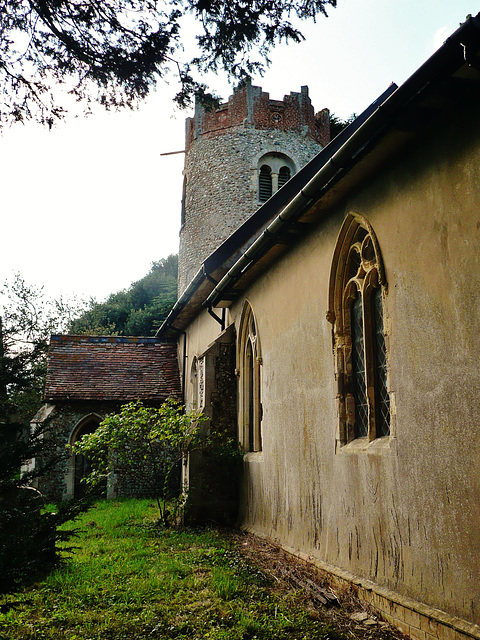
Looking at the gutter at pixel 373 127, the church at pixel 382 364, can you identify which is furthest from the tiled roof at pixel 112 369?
the gutter at pixel 373 127

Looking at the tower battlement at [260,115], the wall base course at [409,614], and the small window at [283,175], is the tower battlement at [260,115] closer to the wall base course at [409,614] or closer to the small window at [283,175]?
the small window at [283,175]

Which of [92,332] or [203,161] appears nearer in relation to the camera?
[203,161]

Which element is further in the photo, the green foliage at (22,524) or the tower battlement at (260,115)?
the tower battlement at (260,115)

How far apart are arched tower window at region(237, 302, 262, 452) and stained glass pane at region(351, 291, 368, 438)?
2.90 metres

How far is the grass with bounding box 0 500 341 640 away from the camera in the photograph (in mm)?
4246

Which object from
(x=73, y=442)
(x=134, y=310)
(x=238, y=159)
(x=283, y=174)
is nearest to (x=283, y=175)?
(x=283, y=174)

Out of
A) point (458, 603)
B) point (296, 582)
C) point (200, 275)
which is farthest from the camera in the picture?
point (200, 275)

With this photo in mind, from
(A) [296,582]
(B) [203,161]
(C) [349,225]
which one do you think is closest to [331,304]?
(C) [349,225]

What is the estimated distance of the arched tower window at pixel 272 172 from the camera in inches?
898

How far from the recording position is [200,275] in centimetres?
1167

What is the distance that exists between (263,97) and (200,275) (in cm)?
1512

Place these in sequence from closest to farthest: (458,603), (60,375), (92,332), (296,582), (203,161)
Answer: (458,603), (296,582), (60,375), (203,161), (92,332)

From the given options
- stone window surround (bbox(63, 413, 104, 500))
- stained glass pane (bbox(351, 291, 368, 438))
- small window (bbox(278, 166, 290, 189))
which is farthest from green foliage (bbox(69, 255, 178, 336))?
stained glass pane (bbox(351, 291, 368, 438))

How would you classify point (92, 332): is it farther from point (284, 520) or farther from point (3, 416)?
point (3, 416)
